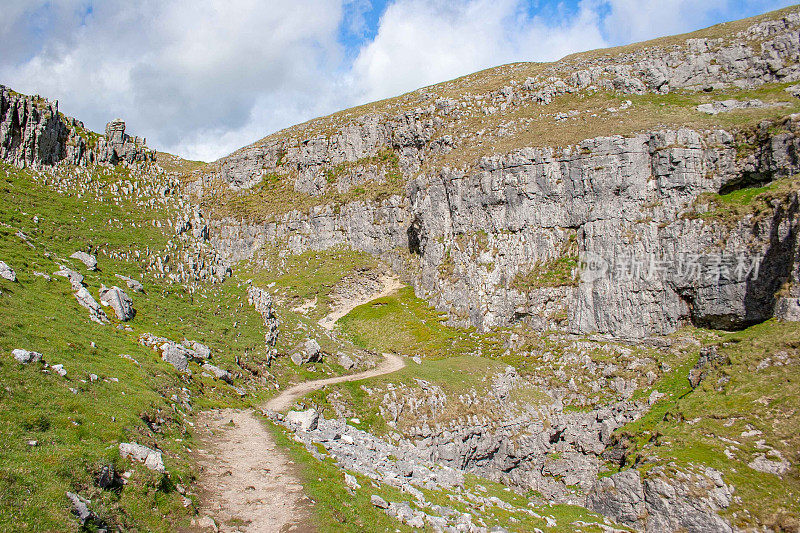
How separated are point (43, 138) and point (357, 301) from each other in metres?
47.1

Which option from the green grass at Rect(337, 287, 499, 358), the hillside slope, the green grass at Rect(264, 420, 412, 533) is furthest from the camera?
the green grass at Rect(337, 287, 499, 358)

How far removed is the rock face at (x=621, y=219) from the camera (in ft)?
134

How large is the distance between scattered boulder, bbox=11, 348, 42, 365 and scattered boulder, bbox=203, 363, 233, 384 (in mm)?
12232

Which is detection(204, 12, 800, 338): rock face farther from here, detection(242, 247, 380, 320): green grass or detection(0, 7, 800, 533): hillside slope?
detection(242, 247, 380, 320): green grass

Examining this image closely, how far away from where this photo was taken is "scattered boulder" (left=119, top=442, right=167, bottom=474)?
12.9m

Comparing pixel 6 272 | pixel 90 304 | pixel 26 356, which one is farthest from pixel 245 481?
pixel 6 272

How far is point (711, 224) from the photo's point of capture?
42469 mm

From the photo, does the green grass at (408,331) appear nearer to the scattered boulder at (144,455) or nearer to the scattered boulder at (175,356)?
the scattered boulder at (175,356)

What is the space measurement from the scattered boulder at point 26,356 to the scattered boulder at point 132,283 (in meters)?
17.7

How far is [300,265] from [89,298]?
185 feet

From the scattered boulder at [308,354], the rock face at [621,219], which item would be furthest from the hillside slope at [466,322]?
the scattered boulder at [308,354]

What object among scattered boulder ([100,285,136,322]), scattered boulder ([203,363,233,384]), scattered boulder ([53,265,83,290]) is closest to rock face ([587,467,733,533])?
scattered boulder ([203,363,233,384])

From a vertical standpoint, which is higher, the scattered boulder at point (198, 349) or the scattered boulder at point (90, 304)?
the scattered boulder at point (90, 304)

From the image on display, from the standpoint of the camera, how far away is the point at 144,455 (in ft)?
43.1
